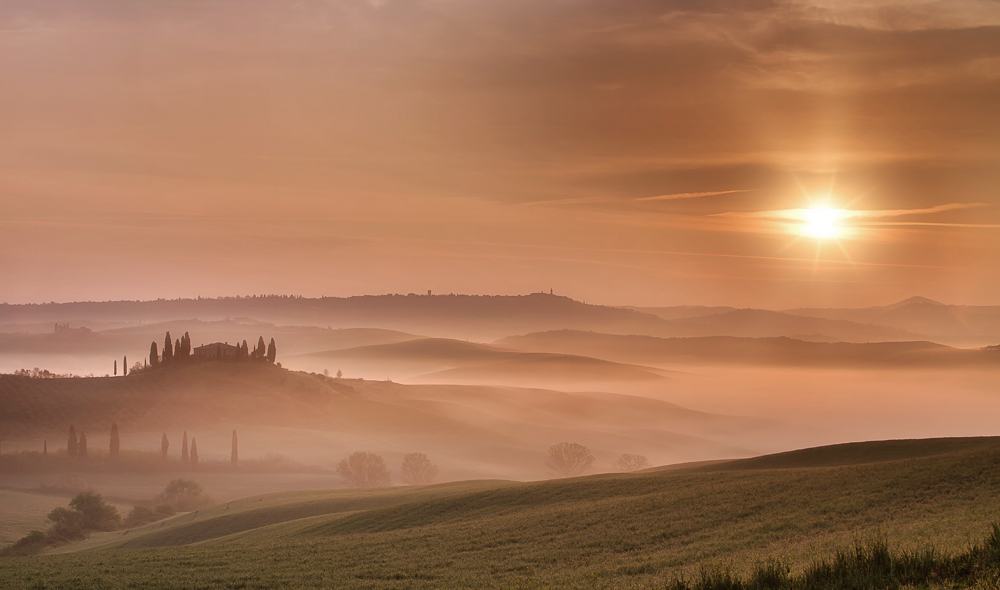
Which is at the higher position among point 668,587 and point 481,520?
point 668,587

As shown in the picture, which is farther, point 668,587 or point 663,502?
point 663,502

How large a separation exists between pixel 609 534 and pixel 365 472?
135m

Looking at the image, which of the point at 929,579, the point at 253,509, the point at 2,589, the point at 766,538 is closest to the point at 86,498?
the point at 253,509

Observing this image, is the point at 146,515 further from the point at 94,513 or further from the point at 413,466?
the point at 413,466

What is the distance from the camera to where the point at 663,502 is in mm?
43812

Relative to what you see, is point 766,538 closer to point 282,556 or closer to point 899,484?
point 899,484

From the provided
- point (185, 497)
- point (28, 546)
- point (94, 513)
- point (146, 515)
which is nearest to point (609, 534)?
point (28, 546)

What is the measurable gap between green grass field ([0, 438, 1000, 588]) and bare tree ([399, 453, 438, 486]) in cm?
11915

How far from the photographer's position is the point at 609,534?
37.6 m

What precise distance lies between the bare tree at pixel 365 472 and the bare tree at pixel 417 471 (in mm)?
7393

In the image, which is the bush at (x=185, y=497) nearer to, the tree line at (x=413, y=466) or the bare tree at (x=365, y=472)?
the tree line at (x=413, y=466)

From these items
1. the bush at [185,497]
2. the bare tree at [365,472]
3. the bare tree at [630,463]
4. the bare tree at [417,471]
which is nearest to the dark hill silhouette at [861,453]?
the bush at [185,497]

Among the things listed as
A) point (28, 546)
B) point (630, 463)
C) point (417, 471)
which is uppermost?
point (28, 546)

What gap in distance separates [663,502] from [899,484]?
12.1 metres
